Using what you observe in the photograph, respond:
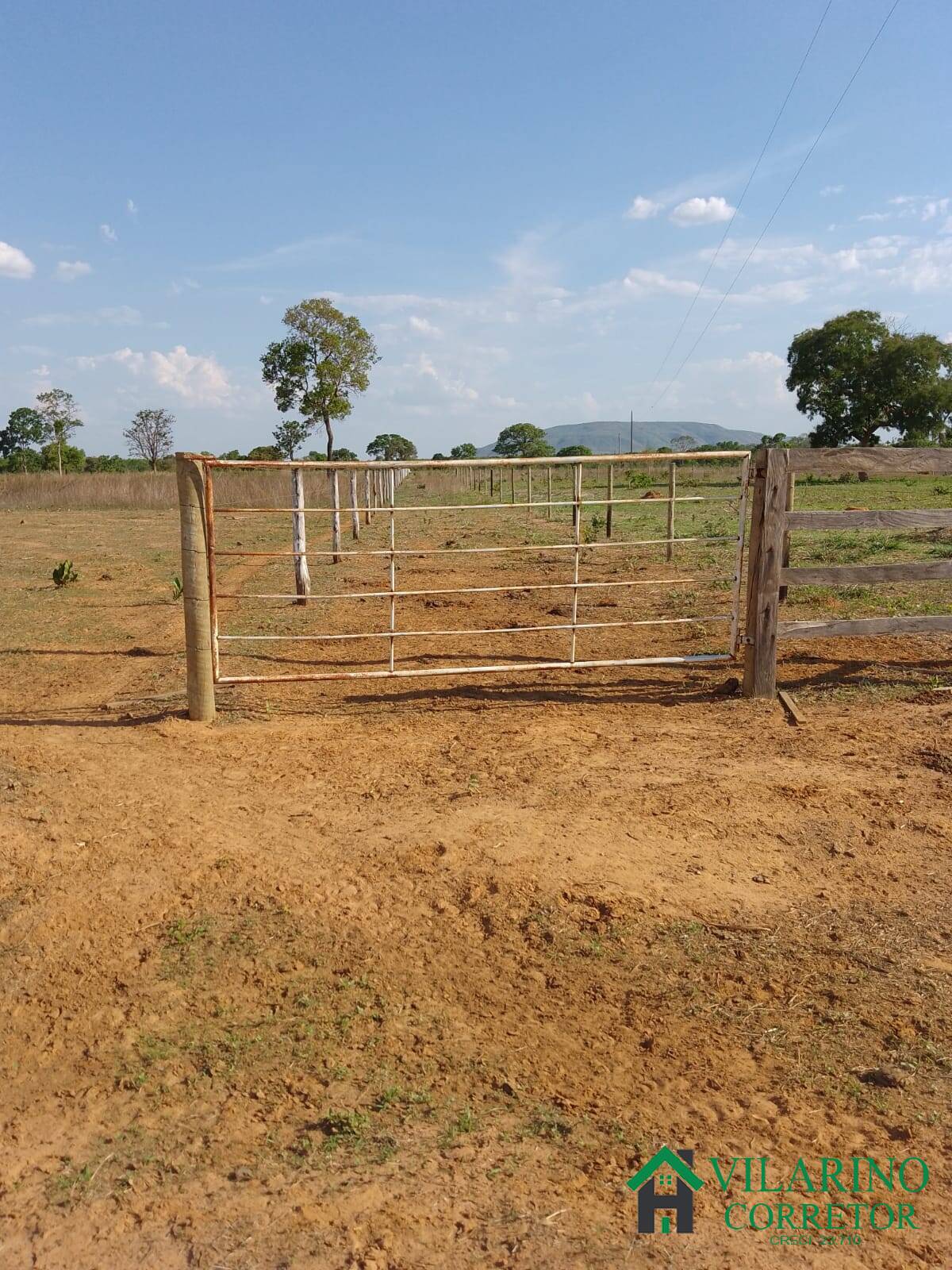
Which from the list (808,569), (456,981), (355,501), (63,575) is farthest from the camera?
A: (355,501)

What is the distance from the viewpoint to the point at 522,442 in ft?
312

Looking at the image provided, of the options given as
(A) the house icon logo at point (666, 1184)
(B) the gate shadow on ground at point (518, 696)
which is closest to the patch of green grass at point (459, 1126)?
(A) the house icon logo at point (666, 1184)

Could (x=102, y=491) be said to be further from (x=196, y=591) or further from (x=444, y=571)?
(x=196, y=591)

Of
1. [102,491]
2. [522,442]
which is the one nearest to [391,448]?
[522,442]

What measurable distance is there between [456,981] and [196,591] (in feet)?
12.3

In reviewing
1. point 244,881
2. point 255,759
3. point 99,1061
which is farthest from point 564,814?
point 99,1061

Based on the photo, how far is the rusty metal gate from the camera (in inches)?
243

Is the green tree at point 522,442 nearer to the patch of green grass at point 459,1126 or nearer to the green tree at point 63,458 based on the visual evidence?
the green tree at point 63,458

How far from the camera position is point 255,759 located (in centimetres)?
554

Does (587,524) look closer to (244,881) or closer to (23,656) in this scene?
(23,656)

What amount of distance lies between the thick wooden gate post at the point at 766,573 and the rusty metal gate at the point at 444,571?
170 millimetres

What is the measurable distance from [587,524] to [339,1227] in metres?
19.7

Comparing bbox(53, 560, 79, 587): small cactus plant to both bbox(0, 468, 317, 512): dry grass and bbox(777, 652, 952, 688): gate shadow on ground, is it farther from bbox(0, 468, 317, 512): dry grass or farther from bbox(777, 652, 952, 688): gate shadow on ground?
bbox(0, 468, 317, 512): dry grass

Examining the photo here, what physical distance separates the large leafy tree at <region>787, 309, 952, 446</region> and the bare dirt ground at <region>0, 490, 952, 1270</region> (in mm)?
49558
